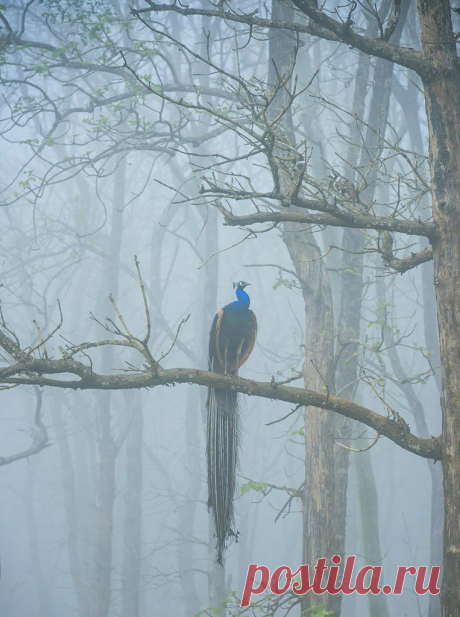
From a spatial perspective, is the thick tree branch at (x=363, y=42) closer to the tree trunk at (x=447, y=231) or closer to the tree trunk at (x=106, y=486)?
the tree trunk at (x=447, y=231)

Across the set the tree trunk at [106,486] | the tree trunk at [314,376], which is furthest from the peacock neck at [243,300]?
the tree trunk at [106,486]

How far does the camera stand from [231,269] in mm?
27078

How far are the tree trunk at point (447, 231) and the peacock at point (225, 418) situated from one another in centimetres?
125

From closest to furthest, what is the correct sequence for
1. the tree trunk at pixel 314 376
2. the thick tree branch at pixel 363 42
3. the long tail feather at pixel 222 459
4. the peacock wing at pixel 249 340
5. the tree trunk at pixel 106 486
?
the thick tree branch at pixel 363 42 → the long tail feather at pixel 222 459 → the peacock wing at pixel 249 340 → the tree trunk at pixel 314 376 → the tree trunk at pixel 106 486

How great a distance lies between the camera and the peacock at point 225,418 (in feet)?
11.7

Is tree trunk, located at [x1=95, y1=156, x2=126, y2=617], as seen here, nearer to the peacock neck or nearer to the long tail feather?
the peacock neck

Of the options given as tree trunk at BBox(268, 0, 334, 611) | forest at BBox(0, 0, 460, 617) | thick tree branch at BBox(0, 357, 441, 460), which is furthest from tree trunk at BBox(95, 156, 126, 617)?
thick tree branch at BBox(0, 357, 441, 460)

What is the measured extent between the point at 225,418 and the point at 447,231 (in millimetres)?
1957

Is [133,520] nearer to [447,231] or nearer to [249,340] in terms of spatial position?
[249,340]

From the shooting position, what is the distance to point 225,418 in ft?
13.2

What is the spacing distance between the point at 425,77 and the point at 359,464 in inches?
254

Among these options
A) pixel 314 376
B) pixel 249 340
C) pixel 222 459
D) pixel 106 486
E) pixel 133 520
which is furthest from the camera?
pixel 133 520

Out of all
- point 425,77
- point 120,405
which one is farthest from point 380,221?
point 120,405

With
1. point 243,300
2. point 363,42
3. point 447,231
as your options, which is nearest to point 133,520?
point 243,300
